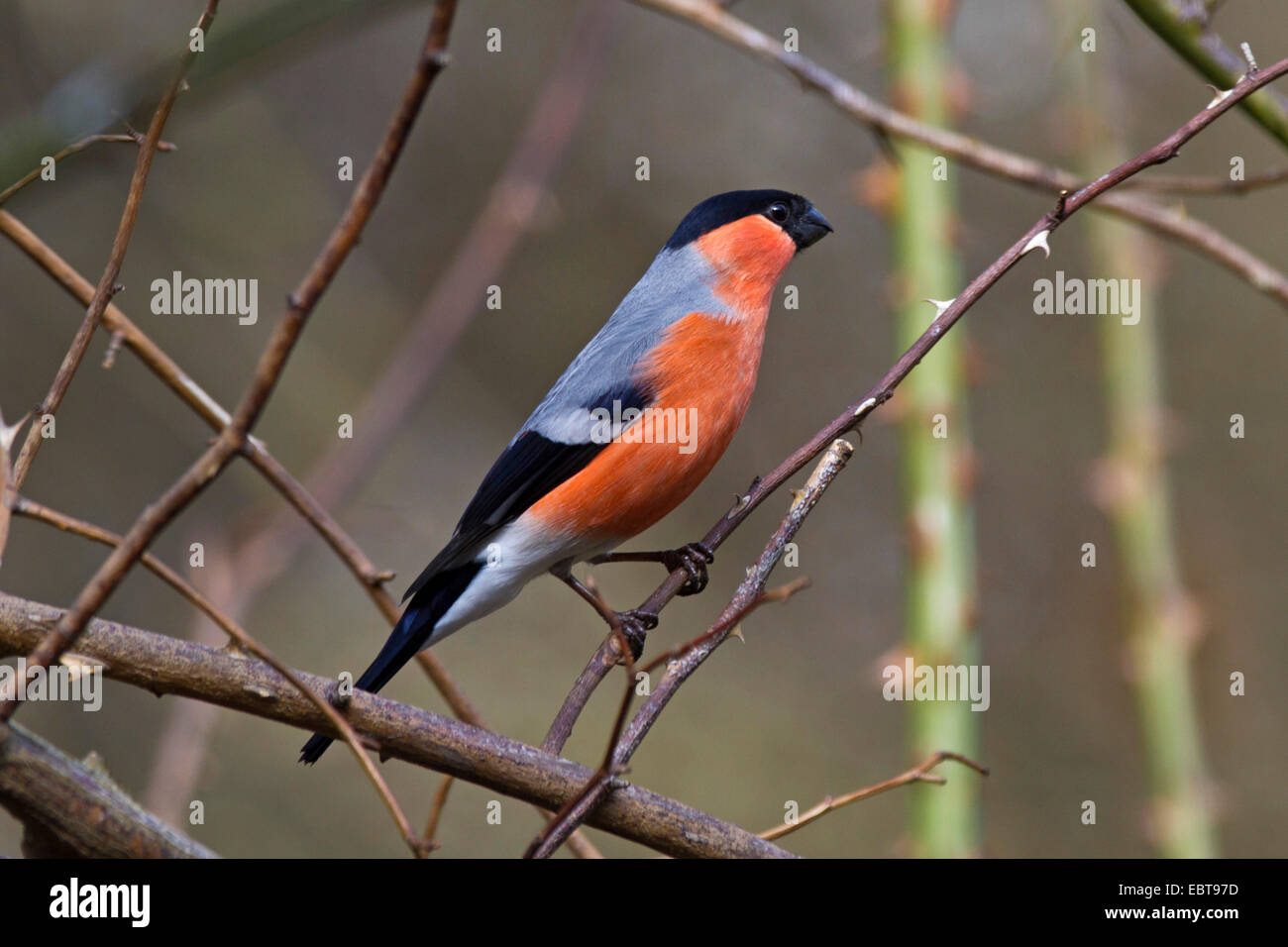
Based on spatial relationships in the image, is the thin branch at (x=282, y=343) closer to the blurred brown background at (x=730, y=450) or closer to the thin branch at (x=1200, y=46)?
the thin branch at (x=1200, y=46)

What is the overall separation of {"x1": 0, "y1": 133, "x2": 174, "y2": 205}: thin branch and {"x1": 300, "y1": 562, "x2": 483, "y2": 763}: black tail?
132 centimetres

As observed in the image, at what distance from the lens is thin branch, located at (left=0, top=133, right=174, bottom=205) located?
1.89 m

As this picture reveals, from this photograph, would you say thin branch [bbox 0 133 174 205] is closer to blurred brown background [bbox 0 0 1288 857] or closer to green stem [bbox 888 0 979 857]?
green stem [bbox 888 0 979 857]

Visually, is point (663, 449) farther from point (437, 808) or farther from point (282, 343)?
point (282, 343)

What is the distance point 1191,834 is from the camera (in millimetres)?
3123

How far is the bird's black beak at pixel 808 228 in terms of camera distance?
394 centimetres

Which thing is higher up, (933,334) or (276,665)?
(933,334)

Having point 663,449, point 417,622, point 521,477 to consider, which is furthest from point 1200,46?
point 417,622

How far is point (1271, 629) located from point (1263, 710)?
43 centimetres

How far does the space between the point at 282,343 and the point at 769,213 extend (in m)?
2.95

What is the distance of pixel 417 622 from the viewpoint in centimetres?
311

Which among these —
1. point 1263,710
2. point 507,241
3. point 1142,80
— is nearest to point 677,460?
point 507,241
